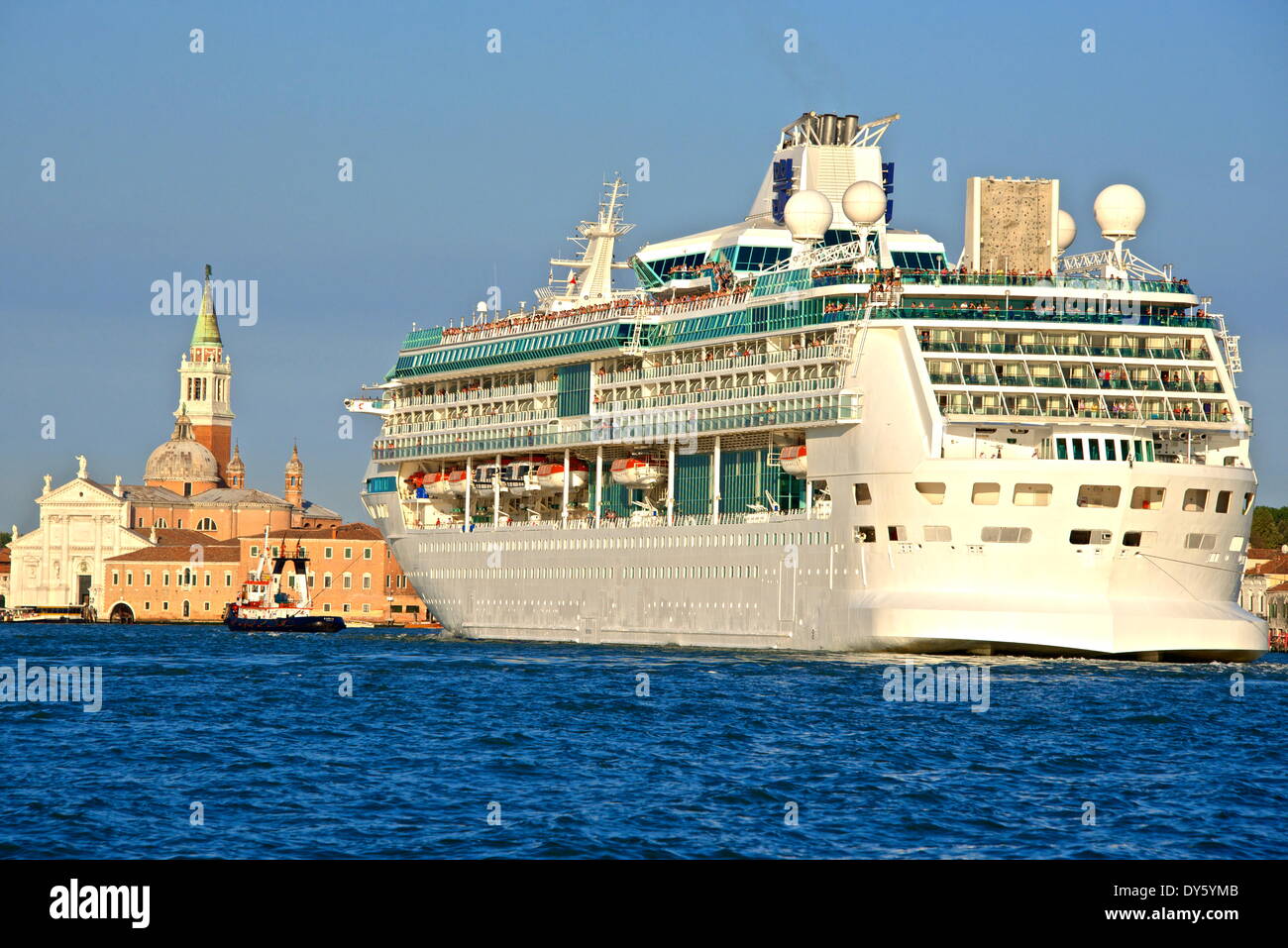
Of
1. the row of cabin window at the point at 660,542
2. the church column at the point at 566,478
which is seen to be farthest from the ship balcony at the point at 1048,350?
the church column at the point at 566,478

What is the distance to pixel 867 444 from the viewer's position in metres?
57.4

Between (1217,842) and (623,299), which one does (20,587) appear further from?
(1217,842)

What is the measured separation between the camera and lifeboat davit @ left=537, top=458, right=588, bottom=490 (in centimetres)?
7712

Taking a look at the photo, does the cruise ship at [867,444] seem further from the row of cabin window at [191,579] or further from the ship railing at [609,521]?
the row of cabin window at [191,579]

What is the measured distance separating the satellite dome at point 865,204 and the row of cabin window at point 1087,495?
11074 mm

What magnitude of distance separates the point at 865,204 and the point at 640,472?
14.4 meters

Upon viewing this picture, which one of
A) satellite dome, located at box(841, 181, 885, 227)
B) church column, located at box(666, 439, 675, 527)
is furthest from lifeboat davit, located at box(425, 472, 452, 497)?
satellite dome, located at box(841, 181, 885, 227)

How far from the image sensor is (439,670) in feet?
194

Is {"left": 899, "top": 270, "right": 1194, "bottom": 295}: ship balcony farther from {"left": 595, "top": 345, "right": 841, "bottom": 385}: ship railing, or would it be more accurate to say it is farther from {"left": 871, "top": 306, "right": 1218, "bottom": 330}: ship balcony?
{"left": 595, "top": 345, "right": 841, "bottom": 385}: ship railing

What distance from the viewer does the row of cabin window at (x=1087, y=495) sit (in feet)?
177

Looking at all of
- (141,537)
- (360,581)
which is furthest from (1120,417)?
(141,537)

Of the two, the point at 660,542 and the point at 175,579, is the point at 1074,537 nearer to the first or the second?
the point at 660,542

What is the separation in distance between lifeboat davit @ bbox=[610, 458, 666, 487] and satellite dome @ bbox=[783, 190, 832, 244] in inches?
413
